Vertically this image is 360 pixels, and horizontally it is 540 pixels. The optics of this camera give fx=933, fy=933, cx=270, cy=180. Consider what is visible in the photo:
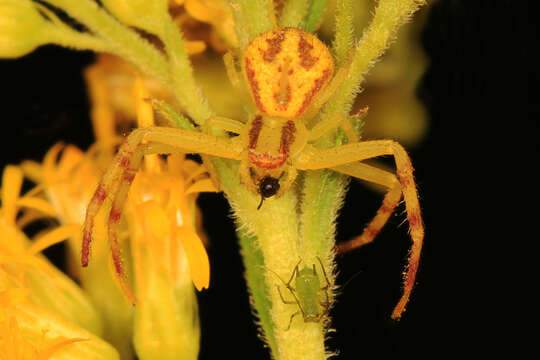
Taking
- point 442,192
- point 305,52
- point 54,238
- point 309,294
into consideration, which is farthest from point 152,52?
point 442,192

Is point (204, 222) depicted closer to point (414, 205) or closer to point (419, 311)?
point (419, 311)

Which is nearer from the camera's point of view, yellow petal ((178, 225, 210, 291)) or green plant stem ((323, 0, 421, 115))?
green plant stem ((323, 0, 421, 115))

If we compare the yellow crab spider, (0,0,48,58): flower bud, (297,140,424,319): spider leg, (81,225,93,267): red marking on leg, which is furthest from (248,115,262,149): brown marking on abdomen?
(0,0,48,58): flower bud

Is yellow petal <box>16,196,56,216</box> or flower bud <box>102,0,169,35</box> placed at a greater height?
flower bud <box>102,0,169,35</box>

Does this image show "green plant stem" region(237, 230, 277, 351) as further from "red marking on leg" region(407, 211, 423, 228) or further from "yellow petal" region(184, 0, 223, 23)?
"yellow petal" region(184, 0, 223, 23)

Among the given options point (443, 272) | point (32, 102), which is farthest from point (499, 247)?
point (32, 102)

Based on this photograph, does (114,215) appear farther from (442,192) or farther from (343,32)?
(442,192)
